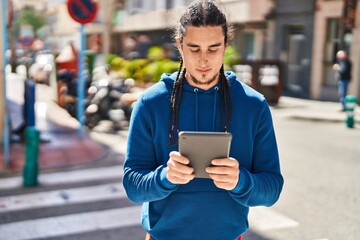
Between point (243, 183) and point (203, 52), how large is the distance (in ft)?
1.65

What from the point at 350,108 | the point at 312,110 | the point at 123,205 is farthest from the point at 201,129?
the point at 312,110

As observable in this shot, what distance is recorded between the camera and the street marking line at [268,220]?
5.20 metres

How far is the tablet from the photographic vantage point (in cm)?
165

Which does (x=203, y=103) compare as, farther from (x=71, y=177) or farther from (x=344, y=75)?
(x=344, y=75)

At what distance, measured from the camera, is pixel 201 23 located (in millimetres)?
1807

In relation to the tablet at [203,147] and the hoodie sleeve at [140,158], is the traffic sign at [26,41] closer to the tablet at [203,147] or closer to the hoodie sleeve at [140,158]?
the hoodie sleeve at [140,158]

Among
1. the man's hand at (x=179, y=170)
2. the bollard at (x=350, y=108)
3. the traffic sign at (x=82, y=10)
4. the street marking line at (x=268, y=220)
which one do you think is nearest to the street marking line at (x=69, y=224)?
the street marking line at (x=268, y=220)

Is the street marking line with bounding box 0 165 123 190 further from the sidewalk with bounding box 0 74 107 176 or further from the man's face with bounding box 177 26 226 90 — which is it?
the man's face with bounding box 177 26 226 90

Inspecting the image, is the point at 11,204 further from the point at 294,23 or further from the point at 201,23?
the point at 294,23

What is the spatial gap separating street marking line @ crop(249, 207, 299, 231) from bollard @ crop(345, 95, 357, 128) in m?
6.57

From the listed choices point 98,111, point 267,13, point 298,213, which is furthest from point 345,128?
point 267,13

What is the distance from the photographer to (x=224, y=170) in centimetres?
168

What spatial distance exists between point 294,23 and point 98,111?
450 inches

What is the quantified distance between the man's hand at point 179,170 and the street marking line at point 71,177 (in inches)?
211
